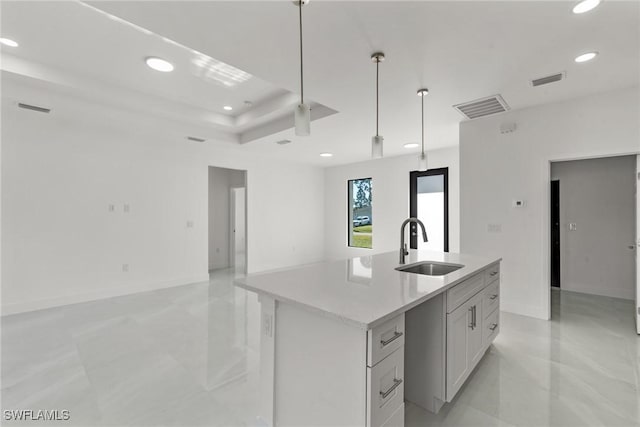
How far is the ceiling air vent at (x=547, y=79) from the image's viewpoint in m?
2.67

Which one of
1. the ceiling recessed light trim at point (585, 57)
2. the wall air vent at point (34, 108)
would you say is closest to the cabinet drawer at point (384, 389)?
the ceiling recessed light trim at point (585, 57)

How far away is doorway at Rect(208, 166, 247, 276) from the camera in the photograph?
6980 mm

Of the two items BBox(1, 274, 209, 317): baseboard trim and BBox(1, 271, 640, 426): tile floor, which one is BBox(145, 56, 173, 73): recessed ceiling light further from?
BBox(1, 274, 209, 317): baseboard trim

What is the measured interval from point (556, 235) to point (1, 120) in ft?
27.1

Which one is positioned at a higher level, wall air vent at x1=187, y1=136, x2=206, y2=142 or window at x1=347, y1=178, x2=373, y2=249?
wall air vent at x1=187, y1=136, x2=206, y2=142

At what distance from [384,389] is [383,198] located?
5.62 meters

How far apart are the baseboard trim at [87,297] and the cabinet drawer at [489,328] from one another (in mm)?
4761

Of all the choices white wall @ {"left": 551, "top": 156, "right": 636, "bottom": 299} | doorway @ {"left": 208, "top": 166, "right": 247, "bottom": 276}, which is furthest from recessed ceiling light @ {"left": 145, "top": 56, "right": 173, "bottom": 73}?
white wall @ {"left": 551, "top": 156, "right": 636, "bottom": 299}

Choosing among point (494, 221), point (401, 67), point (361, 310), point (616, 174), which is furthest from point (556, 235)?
point (361, 310)

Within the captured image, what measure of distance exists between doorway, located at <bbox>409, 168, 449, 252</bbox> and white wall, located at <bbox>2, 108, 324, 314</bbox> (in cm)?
349

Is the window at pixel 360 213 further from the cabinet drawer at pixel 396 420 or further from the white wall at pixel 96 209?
the cabinet drawer at pixel 396 420

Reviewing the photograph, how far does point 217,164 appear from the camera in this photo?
226 inches

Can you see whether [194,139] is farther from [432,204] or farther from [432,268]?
[432,204]

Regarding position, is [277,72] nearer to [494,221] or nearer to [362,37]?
[362,37]
